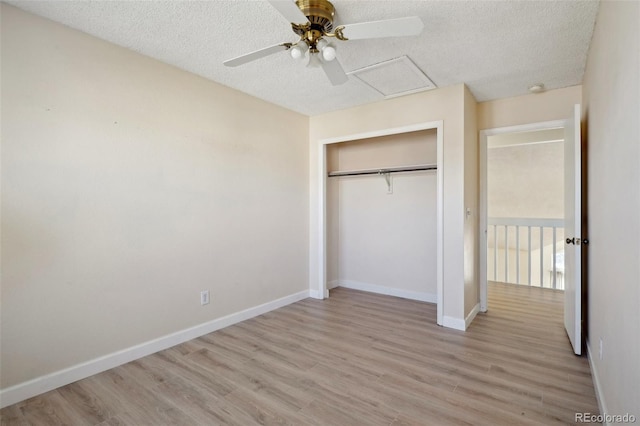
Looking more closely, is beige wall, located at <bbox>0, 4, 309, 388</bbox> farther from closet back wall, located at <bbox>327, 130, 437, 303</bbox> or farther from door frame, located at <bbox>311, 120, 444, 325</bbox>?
closet back wall, located at <bbox>327, 130, 437, 303</bbox>

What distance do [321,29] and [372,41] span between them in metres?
0.62

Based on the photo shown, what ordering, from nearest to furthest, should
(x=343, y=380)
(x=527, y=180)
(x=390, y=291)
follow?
(x=343, y=380), (x=390, y=291), (x=527, y=180)

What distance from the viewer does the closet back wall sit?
4094mm

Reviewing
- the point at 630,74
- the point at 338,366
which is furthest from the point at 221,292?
the point at 630,74

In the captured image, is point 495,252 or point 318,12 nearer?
point 318,12

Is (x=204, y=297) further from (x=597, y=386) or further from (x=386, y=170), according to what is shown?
(x=597, y=386)

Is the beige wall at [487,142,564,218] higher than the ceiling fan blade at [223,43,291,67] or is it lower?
lower

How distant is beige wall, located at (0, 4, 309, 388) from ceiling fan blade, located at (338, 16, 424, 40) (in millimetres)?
1816

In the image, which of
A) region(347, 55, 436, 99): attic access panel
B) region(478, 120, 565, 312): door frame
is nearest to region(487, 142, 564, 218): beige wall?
region(478, 120, 565, 312): door frame

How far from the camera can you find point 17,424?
1.77 meters

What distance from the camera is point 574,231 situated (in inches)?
102

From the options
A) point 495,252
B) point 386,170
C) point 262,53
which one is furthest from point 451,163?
point 495,252

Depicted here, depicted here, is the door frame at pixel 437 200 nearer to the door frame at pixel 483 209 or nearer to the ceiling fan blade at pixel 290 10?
the door frame at pixel 483 209

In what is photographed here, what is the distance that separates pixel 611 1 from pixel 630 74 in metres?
0.65
